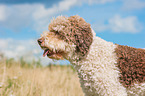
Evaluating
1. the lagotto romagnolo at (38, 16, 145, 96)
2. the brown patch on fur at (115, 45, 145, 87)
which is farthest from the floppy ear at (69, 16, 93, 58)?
the brown patch on fur at (115, 45, 145, 87)

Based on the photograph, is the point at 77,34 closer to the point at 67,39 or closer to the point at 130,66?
the point at 67,39

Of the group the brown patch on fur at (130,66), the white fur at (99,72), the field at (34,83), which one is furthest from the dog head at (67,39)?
the field at (34,83)

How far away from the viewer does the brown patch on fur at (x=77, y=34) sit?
3758 mm

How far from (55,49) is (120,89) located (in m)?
1.74

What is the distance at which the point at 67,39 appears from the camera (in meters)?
3.73

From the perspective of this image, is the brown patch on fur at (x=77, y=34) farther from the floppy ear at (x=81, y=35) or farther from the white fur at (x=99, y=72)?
the white fur at (x=99, y=72)

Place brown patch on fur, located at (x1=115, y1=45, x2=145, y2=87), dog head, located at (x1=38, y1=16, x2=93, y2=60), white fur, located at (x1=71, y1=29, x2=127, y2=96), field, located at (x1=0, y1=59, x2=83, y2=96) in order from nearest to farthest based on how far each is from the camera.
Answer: dog head, located at (x1=38, y1=16, x2=93, y2=60) → white fur, located at (x1=71, y1=29, x2=127, y2=96) → brown patch on fur, located at (x1=115, y1=45, x2=145, y2=87) → field, located at (x1=0, y1=59, x2=83, y2=96)

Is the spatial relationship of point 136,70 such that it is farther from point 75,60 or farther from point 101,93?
point 75,60

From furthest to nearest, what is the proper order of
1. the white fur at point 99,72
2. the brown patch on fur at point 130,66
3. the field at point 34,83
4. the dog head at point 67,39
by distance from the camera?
the field at point 34,83 → the brown patch on fur at point 130,66 → the white fur at point 99,72 → the dog head at point 67,39

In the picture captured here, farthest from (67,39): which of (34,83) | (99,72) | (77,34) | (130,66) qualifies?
(34,83)

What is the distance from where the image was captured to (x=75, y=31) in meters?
3.76

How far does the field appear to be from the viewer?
18.4 ft

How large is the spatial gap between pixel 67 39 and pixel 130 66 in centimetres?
165

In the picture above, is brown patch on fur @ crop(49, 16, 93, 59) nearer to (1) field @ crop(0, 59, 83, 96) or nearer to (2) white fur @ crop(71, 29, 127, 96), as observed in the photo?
(2) white fur @ crop(71, 29, 127, 96)
